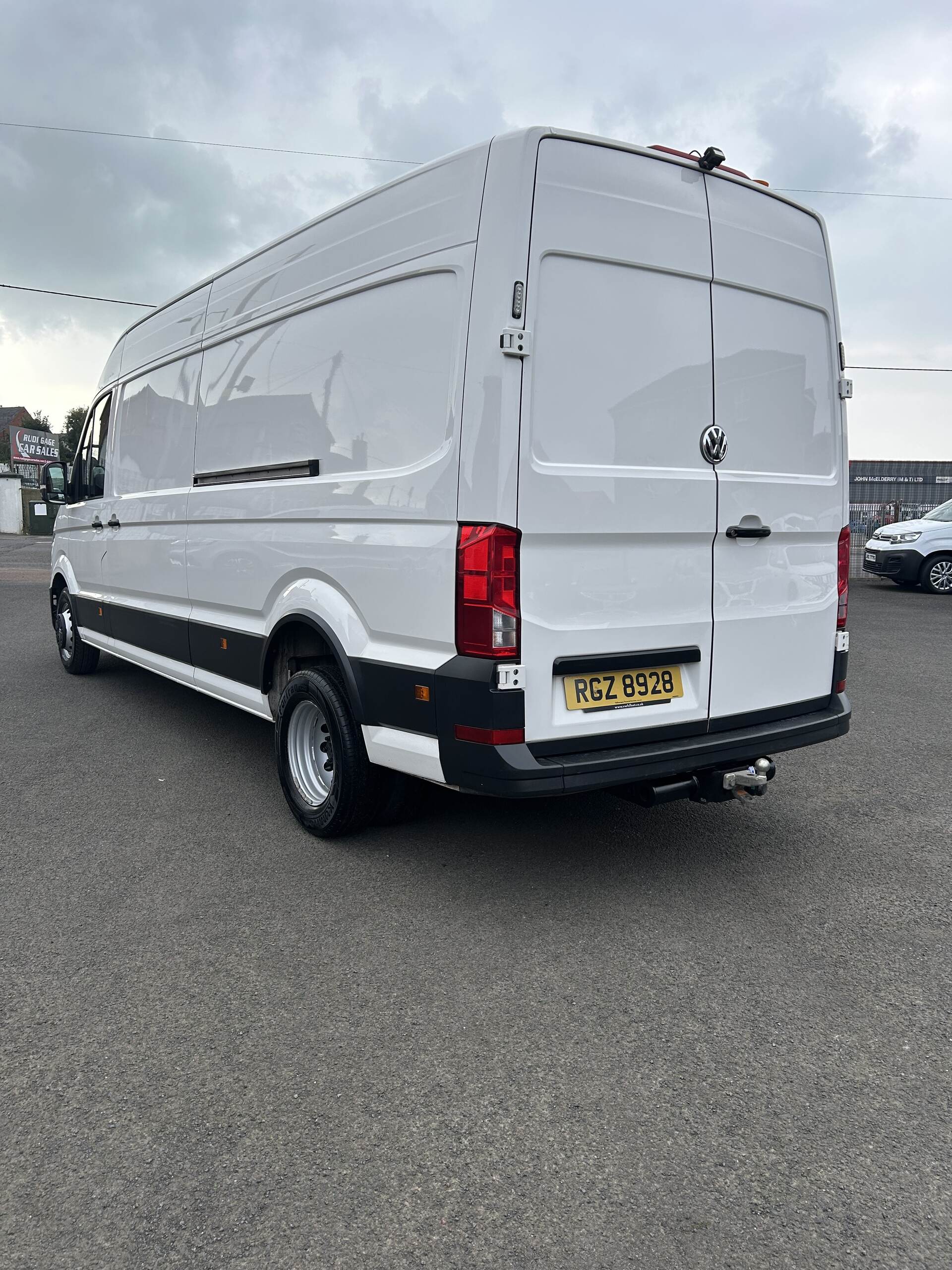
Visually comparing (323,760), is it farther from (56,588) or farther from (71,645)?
(56,588)

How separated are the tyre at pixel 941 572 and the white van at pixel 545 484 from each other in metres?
14.5

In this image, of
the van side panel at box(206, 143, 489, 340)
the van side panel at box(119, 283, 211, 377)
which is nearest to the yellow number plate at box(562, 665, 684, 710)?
the van side panel at box(206, 143, 489, 340)

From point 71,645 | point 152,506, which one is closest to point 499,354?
point 152,506

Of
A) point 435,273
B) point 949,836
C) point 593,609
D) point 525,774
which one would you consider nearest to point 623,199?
point 435,273

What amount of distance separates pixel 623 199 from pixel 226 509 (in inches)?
100

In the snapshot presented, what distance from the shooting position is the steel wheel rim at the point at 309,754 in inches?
173

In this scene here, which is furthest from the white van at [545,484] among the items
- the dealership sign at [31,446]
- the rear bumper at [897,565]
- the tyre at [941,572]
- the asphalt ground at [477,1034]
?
the dealership sign at [31,446]

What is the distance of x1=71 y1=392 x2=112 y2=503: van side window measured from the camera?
23.7 feet

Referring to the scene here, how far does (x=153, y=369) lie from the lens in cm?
623

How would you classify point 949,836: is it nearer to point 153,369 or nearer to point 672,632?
point 672,632

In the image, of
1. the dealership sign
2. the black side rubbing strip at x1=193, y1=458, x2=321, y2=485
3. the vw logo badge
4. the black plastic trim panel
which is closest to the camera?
the vw logo badge

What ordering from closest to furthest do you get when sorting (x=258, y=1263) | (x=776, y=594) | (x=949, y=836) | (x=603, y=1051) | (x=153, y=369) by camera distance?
(x=258, y=1263)
(x=603, y=1051)
(x=776, y=594)
(x=949, y=836)
(x=153, y=369)

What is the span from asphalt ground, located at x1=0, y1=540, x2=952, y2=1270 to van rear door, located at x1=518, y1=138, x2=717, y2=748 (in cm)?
82

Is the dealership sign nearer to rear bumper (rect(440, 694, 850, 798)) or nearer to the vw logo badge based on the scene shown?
the vw logo badge
